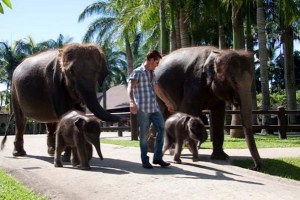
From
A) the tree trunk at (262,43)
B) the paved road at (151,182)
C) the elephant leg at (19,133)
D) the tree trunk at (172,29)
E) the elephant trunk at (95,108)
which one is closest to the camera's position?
the paved road at (151,182)

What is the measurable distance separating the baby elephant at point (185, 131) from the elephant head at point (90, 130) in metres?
1.58

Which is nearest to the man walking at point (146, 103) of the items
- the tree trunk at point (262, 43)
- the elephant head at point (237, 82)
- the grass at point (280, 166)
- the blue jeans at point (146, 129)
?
the blue jeans at point (146, 129)

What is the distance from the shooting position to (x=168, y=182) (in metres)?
6.12

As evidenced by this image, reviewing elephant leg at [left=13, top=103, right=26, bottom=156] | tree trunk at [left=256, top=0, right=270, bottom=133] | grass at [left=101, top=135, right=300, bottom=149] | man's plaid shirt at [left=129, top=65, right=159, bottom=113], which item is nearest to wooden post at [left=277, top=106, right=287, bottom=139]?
grass at [left=101, top=135, right=300, bottom=149]

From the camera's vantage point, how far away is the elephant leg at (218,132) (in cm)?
902

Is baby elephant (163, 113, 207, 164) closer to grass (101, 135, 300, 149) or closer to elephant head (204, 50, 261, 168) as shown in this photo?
elephant head (204, 50, 261, 168)

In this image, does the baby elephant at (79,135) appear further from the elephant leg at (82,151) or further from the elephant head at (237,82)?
the elephant head at (237,82)

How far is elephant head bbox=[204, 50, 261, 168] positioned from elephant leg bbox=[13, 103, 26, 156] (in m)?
4.46

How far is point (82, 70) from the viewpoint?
26.1 feet

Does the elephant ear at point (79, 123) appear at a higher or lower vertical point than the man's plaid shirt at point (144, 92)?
lower

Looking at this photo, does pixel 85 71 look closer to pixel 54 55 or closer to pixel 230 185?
pixel 54 55

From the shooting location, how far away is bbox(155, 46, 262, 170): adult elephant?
8.11 meters

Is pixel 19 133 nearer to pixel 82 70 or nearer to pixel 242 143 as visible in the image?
pixel 82 70

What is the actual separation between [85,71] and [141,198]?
10.8 ft
